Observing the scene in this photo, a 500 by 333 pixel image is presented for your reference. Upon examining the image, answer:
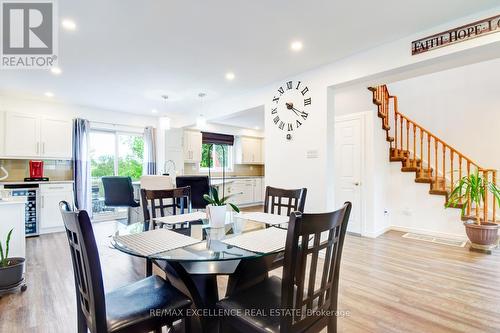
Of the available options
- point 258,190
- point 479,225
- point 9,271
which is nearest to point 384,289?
point 479,225

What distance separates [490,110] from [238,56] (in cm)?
481

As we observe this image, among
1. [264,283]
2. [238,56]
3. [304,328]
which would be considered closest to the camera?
[304,328]

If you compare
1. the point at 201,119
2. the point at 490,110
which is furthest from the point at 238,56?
the point at 490,110

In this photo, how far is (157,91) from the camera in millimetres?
4480

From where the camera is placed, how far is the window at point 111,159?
5.59 m

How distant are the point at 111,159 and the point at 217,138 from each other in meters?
2.80

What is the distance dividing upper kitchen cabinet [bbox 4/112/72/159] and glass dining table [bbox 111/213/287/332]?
4198 millimetres

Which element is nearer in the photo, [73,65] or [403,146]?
[73,65]

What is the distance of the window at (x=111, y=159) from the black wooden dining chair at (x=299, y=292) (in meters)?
5.31

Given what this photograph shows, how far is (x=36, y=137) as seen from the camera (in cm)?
467

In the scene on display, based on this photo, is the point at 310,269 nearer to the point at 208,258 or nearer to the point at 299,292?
→ the point at 299,292

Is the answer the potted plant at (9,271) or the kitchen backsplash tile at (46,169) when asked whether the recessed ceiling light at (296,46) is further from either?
the kitchen backsplash tile at (46,169)

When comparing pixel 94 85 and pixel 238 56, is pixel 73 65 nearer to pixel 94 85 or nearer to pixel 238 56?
pixel 94 85

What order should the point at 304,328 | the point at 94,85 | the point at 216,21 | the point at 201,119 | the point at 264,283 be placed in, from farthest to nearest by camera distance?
the point at 201,119 → the point at 94,85 → the point at 216,21 → the point at 264,283 → the point at 304,328
